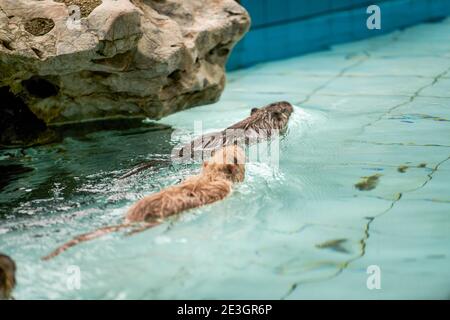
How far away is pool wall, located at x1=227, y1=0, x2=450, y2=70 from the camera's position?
11539 mm

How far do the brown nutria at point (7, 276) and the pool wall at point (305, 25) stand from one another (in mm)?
7435

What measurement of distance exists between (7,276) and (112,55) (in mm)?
2950

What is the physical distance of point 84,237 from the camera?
15.5ft

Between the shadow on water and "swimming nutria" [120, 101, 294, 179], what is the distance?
0.60ft

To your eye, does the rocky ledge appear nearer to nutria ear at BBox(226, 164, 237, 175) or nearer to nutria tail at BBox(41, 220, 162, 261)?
nutria ear at BBox(226, 164, 237, 175)

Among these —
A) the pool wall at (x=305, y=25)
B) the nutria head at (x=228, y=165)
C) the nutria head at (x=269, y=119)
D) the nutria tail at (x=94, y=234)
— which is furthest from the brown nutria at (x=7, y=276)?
the pool wall at (x=305, y=25)

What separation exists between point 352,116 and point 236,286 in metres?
4.24

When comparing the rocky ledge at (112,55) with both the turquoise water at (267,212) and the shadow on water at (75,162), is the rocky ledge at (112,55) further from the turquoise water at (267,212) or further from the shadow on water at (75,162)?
the turquoise water at (267,212)

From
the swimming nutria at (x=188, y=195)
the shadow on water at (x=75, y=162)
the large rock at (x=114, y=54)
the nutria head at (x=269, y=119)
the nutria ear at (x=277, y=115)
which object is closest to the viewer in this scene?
the swimming nutria at (x=188, y=195)

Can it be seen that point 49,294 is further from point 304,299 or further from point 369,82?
point 369,82

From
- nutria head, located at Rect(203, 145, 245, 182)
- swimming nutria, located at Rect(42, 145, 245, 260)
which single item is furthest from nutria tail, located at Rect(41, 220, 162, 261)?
nutria head, located at Rect(203, 145, 245, 182)

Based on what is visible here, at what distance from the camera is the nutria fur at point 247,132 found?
6.78 meters

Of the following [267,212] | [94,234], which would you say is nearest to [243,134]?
[267,212]
